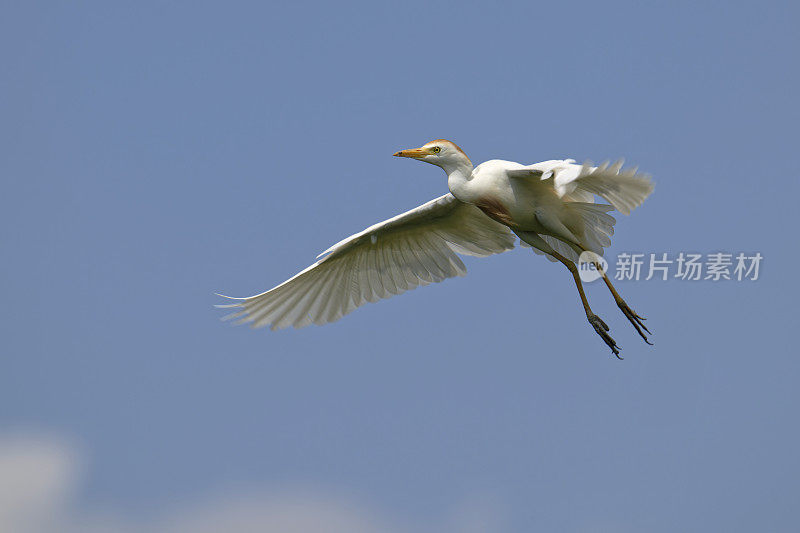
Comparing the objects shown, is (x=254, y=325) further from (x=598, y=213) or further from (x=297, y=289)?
(x=598, y=213)

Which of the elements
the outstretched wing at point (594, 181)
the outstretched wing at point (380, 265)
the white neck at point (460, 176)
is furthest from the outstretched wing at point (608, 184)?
the outstretched wing at point (380, 265)

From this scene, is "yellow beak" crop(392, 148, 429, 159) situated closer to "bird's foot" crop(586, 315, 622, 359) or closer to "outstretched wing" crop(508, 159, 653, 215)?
"outstretched wing" crop(508, 159, 653, 215)

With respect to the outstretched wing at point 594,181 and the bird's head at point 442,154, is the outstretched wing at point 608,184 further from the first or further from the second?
the bird's head at point 442,154

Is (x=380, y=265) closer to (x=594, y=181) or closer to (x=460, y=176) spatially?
(x=460, y=176)

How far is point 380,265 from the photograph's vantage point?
15219mm

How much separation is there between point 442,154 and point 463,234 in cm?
241

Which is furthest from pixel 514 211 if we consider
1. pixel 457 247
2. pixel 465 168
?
pixel 457 247

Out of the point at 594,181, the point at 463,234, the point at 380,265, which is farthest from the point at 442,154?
the point at 380,265

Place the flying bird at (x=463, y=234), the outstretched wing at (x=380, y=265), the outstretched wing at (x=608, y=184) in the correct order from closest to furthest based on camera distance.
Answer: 1. the outstretched wing at (x=608, y=184)
2. the flying bird at (x=463, y=234)
3. the outstretched wing at (x=380, y=265)

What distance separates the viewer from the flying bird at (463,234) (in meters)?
12.3

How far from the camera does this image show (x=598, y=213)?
12711 millimetres

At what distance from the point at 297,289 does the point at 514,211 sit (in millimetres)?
3724

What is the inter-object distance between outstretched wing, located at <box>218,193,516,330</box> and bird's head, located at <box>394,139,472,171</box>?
1701mm

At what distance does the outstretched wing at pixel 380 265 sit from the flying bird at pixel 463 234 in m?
0.01
